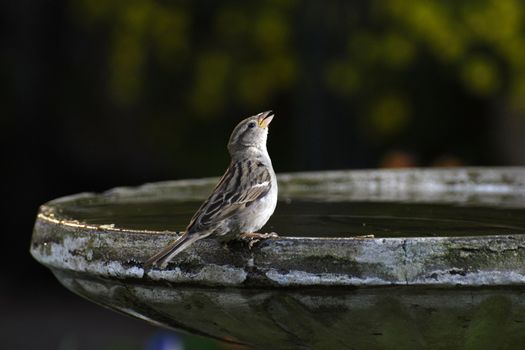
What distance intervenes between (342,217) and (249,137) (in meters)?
0.41

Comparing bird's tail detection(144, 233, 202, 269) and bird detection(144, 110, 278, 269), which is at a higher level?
bird detection(144, 110, 278, 269)

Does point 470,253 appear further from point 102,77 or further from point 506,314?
point 102,77

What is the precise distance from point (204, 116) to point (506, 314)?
7915 millimetres

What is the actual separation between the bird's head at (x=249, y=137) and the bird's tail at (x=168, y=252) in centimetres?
107

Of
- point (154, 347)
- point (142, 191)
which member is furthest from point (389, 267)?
point (154, 347)

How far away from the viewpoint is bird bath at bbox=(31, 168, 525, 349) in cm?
253

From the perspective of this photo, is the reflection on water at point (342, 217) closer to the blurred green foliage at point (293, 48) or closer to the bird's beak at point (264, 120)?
the bird's beak at point (264, 120)

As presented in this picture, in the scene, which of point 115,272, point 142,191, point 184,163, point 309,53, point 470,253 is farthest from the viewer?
point 184,163

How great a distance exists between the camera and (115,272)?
2.85 m

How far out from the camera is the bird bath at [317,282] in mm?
2527

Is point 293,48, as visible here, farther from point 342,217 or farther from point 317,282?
point 317,282

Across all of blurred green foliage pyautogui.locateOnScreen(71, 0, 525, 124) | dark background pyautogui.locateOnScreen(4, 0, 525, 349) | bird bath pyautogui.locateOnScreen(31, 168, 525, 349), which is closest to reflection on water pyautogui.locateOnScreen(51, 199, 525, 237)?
bird bath pyautogui.locateOnScreen(31, 168, 525, 349)

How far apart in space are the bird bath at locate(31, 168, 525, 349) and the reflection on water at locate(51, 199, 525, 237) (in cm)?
2

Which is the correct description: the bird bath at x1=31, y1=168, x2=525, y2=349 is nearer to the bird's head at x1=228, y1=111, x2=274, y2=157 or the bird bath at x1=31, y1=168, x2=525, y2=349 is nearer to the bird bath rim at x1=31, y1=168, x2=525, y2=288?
the bird bath rim at x1=31, y1=168, x2=525, y2=288
